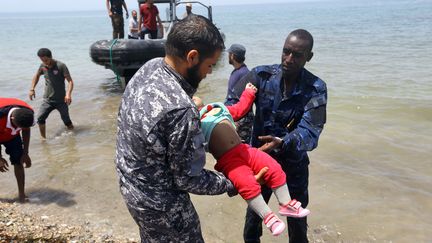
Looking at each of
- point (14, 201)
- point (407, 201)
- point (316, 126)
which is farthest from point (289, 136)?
point (14, 201)

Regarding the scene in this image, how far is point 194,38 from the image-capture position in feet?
5.53

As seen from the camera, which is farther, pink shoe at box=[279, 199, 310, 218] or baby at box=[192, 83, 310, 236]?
pink shoe at box=[279, 199, 310, 218]

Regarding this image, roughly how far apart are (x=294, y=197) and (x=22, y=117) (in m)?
3.03

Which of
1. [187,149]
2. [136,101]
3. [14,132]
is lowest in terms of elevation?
[14,132]

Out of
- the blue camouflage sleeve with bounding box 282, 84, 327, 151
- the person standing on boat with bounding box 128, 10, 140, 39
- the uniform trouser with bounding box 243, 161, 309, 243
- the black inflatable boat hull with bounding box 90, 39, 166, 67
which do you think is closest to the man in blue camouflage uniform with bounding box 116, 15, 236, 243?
the blue camouflage sleeve with bounding box 282, 84, 327, 151

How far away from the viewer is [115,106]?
10.2 m

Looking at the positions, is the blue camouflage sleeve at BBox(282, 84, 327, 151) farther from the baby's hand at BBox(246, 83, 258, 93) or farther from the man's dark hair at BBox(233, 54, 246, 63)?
the man's dark hair at BBox(233, 54, 246, 63)

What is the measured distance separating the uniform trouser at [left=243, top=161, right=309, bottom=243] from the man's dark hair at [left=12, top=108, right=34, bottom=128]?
2684 millimetres

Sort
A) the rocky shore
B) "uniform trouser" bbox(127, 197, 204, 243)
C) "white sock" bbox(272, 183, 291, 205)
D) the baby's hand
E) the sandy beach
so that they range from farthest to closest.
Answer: the sandy beach
the rocky shore
the baby's hand
"white sock" bbox(272, 183, 291, 205)
"uniform trouser" bbox(127, 197, 204, 243)

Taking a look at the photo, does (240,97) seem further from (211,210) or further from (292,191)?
(211,210)

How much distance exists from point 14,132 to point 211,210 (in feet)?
7.79

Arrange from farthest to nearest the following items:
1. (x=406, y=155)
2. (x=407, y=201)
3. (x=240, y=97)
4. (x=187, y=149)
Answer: (x=406, y=155) → (x=407, y=201) → (x=240, y=97) → (x=187, y=149)

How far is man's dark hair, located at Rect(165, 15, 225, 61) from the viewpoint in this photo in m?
1.69

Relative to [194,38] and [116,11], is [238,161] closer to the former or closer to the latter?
[194,38]
